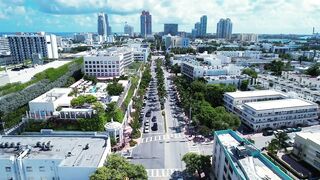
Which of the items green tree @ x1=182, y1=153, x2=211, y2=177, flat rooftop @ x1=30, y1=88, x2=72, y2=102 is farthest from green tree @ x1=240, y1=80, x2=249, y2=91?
flat rooftop @ x1=30, y1=88, x2=72, y2=102

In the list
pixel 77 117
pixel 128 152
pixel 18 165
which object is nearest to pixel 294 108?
pixel 128 152

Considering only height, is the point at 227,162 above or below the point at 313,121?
above

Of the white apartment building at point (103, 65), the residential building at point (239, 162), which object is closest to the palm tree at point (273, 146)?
the residential building at point (239, 162)

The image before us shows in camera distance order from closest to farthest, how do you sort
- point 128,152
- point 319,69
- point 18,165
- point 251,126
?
1. point 18,165
2. point 128,152
3. point 251,126
4. point 319,69

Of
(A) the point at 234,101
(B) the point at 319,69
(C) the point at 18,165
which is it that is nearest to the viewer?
(C) the point at 18,165

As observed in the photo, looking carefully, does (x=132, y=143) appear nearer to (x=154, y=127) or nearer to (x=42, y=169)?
(x=154, y=127)

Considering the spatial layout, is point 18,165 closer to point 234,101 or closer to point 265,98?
point 234,101

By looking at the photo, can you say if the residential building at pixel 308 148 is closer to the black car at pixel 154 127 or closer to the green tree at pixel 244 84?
the black car at pixel 154 127
